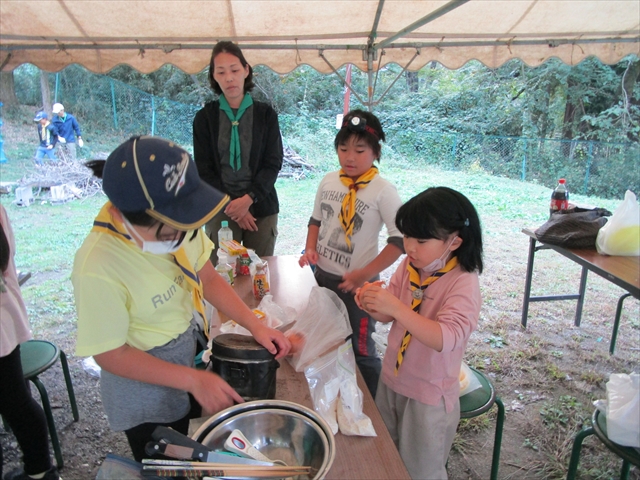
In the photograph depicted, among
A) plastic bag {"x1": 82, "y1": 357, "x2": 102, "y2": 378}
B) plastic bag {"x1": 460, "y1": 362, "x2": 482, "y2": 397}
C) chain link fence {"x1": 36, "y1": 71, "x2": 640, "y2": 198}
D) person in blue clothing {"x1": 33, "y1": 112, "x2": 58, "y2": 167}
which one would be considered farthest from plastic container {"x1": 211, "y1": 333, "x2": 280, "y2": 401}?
person in blue clothing {"x1": 33, "y1": 112, "x2": 58, "y2": 167}

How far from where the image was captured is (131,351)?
3.30 ft

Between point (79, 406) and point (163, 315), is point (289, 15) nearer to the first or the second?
point (163, 315)

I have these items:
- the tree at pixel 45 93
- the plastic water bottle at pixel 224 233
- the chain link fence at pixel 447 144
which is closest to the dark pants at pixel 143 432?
the plastic water bottle at pixel 224 233

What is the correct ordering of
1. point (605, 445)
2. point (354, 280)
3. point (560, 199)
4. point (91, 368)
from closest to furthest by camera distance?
1. point (605, 445)
2. point (354, 280)
3. point (91, 368)
4. point (560, 199)

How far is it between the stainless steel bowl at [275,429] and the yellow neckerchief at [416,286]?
1.66ft

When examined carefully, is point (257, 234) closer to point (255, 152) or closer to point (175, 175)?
point (255, 152)

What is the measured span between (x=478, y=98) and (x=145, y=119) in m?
10.0

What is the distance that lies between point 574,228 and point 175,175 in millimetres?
2912

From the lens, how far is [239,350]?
1.06 meters

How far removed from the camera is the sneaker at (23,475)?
6.18 ft

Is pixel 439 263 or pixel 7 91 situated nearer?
pixel 439 263

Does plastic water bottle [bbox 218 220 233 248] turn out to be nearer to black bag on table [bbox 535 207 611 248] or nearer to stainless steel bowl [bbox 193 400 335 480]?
stainless steel bowl [bbox 193 400 335 480]

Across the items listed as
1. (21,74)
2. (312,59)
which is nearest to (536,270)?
(312,59)

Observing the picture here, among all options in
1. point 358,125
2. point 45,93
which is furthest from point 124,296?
point 45,93
